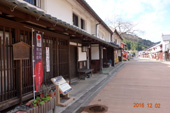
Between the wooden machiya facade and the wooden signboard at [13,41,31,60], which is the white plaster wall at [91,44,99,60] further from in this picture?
the wooden signboard at [13,41,31,60]

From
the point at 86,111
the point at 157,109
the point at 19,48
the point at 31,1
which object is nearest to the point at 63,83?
the point at 86,111

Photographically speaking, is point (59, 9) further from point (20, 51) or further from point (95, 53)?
point (95, 53)

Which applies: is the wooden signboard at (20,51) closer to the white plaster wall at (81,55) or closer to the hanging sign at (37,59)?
the hanging sign at (37,59)

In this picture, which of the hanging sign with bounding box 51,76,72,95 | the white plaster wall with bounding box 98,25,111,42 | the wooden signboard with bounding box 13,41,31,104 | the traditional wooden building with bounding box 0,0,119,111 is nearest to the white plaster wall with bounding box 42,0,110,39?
the traditional wooden building with bounding box 0,0,119,111

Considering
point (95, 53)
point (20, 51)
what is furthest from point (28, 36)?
point (95, 53)

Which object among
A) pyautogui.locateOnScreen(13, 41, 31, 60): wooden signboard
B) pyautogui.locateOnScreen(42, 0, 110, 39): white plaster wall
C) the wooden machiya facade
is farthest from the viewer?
pyautogui.locateOnScreen(42, 0, 110, 39): white plaster wall

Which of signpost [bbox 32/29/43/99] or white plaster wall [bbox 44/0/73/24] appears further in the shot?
white plaster wall [bbox 44/0/73/24]

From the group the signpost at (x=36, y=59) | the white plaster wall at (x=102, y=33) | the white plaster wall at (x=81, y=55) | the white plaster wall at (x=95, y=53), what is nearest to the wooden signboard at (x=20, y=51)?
the signpost at (x=36, y=59)

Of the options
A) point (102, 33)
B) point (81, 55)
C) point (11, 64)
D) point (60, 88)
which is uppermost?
point (102, 33)

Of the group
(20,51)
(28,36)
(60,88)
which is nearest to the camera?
(20,51)

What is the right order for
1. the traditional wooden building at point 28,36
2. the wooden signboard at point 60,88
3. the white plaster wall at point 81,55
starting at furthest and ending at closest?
the white plaster wall at point 81,55 → the wooden signboard at point 60,88 → the traditional wooden building at point 28,36
